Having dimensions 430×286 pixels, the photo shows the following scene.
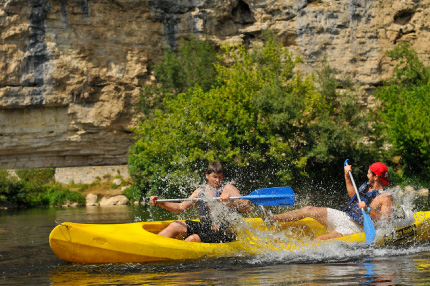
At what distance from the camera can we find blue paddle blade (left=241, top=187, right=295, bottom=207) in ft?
20.8

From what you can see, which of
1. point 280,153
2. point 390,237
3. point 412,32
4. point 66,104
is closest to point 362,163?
point 280,153

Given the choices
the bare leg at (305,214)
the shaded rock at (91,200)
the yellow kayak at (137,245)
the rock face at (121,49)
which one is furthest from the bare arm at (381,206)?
the rock face at (121,49)

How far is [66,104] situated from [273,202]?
21435 mm

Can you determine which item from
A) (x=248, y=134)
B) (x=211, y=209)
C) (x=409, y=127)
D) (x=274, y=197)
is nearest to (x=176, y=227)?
(x=211, y=209)

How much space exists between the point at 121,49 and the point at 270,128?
10631 millimetres

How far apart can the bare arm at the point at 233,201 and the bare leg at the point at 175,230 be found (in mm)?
656

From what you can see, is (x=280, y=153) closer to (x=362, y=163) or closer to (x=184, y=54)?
(x=362, y=163)

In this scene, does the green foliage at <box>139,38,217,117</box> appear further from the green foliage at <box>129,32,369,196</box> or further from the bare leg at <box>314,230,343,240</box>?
the bare leg at <box>314,230,343,240</box>

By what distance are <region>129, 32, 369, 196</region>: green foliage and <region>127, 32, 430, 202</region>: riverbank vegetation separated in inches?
1.4

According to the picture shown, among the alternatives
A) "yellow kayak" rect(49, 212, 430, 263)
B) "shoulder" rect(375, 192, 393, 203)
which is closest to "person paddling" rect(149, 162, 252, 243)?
"yellow kayak" rect(49, 212, 430, 263)

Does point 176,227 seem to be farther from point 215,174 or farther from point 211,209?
point 215,174

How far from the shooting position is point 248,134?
1798cm

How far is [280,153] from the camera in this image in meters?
18.1

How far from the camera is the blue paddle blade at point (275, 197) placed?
634 cm
